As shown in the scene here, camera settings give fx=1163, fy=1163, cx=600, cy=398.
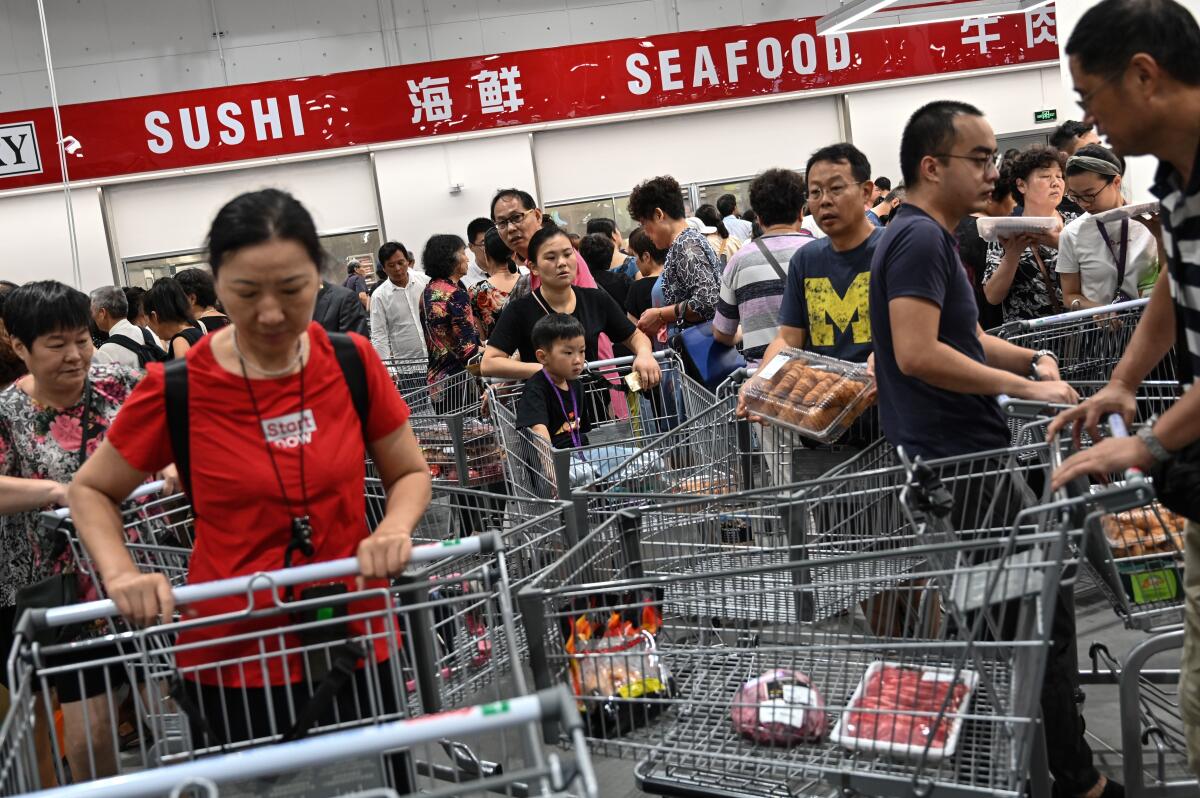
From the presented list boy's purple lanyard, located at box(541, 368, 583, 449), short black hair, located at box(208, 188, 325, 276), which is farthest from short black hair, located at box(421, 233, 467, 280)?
short black hair, located at box(208, 188, 325, 276)

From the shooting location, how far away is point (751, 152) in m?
14.1

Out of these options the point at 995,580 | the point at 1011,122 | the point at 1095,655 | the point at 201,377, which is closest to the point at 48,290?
the point at 201,377

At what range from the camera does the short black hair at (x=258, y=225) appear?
1990 millimetres

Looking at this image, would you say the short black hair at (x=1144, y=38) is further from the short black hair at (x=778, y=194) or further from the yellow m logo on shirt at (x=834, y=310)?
the short black hair at (x=778, y=194)

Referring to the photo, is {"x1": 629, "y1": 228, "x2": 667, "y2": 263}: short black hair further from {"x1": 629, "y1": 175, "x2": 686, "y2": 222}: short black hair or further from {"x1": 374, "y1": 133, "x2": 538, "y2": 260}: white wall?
{"x1": 374, "y1": 133, "x2": 538, "y2": 260}: white wall

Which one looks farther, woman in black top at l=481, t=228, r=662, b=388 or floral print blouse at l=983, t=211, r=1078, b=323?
floral print blouse at l=983, t=211, r=1078, b=323

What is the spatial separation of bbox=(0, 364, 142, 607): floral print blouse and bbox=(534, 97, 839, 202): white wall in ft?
35.6

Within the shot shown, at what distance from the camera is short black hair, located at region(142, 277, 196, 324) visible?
6043 millimetres

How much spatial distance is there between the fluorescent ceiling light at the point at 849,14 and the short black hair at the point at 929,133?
8.00 metres

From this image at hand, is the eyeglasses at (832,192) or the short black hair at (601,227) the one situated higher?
the short black hair at (601,227)

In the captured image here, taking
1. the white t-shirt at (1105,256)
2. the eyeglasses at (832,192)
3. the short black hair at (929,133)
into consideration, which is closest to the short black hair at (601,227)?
the white t-shirt at (1105,256)

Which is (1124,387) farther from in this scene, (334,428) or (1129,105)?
(334,428)

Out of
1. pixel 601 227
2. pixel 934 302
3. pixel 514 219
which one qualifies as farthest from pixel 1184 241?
pixel 601 227

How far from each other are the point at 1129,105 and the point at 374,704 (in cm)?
169
